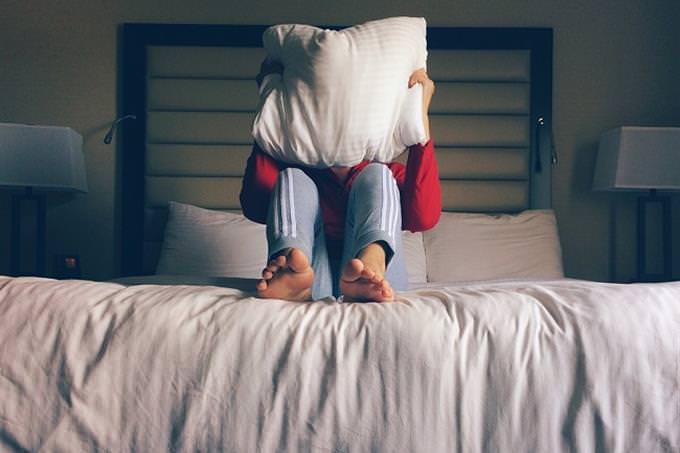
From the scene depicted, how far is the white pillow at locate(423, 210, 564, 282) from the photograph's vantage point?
280cm

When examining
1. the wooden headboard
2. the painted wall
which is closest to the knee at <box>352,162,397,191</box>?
the wooden headboard

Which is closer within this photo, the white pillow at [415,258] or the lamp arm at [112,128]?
the white pillow at [415,258]

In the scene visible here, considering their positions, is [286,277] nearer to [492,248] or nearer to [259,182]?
[259,182]

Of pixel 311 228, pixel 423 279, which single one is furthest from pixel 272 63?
pixel 423 279

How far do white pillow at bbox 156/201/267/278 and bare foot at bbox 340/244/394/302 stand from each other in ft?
4.96

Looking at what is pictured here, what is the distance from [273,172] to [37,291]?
0.68 meters

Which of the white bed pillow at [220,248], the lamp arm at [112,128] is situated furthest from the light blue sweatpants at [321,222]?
the lamp arm at [112,128]

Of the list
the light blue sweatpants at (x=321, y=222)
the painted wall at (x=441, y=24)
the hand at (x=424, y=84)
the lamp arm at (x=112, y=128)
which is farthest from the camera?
the painted wall at (x=441, y=24)

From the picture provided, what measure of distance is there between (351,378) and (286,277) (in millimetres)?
284

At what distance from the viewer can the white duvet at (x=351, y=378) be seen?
39.4 inches

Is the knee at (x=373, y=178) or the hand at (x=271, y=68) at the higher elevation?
the hand at (x=271, y=68)

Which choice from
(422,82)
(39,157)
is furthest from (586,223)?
(39,157)

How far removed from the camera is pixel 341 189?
174cm

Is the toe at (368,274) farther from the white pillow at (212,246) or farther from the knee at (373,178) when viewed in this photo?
the white pillow at (212,246)
